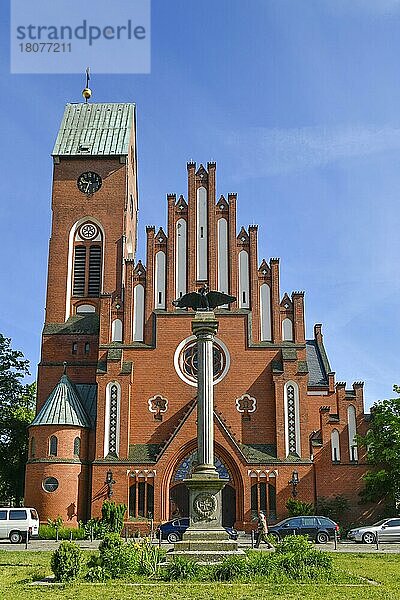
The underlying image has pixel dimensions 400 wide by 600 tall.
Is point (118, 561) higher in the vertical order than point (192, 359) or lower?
lower

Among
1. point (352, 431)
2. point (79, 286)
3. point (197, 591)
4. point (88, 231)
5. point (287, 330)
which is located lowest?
point (197, 591)

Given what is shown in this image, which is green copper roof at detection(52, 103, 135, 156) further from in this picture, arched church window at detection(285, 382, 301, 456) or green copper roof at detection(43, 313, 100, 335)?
arched church window at detection(285, 382, 301, 456)

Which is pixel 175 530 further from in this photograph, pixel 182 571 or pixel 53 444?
pixel 182 571

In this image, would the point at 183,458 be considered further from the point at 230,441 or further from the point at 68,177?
the point at 68,177

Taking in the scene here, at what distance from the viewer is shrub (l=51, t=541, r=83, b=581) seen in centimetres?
1808

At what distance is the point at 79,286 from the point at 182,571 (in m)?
34.1

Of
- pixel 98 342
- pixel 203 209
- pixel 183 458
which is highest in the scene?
pixel 203 209

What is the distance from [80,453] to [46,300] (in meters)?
11.7

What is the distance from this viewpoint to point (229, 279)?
149 ft

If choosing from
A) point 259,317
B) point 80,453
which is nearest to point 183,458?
point 80,453

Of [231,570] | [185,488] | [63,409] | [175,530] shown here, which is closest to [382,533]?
[175,530]

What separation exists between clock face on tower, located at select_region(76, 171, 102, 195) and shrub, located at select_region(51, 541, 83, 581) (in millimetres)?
36450

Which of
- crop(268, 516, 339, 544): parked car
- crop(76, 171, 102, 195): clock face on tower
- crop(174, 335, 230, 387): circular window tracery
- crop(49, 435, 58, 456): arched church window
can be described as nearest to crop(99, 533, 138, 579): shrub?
crop(268, 516, 339, 544): parked car

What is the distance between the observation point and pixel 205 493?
72.6ft
